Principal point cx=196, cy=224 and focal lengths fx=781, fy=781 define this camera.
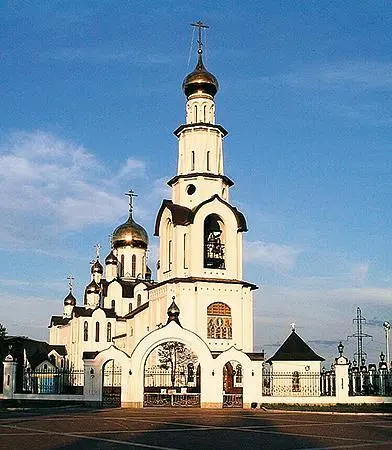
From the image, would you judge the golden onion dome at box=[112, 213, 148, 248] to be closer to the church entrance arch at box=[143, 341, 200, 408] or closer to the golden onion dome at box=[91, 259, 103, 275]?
the golden onion dome at box=[91, 259, 103, 275]

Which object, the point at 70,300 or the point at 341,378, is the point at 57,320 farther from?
the point at 341,378

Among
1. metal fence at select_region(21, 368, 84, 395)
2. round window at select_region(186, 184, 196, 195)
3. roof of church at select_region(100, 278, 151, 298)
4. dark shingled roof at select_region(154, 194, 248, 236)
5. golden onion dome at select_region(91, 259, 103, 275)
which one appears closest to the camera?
metal fence at select_region(21, 368, 84, 395)

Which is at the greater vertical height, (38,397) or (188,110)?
(188,110)

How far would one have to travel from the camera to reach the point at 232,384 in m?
39.7

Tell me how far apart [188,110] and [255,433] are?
29355 mm

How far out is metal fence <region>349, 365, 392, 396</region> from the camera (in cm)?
4154

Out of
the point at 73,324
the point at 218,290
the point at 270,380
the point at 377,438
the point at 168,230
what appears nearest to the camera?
the point at 377,438

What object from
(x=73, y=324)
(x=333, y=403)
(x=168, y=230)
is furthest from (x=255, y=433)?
(x=73, y=324)

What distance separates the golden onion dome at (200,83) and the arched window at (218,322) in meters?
12.6

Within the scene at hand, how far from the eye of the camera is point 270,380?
3778 centimetres

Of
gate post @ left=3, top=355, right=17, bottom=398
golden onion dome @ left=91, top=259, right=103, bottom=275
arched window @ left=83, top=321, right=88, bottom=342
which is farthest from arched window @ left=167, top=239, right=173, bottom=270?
golden onion dome @ left=91, top=259, right=103, bottom=275

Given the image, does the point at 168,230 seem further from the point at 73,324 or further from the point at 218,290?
the point at 73,324

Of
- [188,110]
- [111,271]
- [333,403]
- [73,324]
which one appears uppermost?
[188,110]

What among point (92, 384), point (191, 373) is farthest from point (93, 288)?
point (92, 384)
